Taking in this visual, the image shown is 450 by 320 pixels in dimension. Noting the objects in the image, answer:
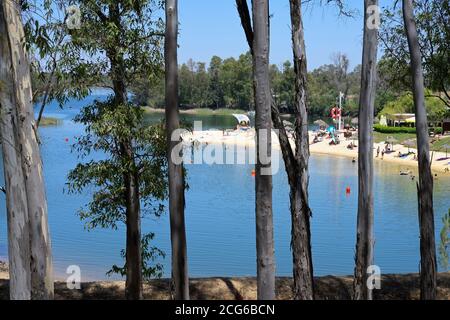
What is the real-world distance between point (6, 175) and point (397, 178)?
3717 cm

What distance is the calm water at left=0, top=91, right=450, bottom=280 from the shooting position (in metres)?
20.2

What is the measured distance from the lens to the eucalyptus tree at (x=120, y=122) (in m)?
9.16

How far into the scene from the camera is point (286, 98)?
7469 centimetres

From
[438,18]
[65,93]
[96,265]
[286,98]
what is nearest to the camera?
[65,93]

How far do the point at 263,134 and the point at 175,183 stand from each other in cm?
126

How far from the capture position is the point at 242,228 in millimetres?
26047

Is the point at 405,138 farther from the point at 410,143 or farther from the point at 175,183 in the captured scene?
the point at 175,183

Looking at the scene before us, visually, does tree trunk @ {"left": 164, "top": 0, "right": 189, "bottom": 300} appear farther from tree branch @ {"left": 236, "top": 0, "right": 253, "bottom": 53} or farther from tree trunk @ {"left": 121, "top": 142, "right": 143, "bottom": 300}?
tree trunk @ {"left": 121, "top": 142, "right": 143, "bottom": 300}

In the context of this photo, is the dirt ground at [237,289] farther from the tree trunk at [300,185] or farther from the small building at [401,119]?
the small building at [401,119]

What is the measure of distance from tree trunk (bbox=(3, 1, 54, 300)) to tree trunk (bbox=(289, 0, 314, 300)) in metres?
3.29

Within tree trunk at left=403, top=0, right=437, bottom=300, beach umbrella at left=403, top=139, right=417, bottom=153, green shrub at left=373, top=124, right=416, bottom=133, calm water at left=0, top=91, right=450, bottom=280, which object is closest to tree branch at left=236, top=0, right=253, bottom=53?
tree trunk at left=403, top=0, right=437, bottom=300

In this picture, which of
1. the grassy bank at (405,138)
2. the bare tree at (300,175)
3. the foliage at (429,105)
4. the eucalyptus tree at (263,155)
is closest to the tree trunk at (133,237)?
the bare tree at (300,175)
